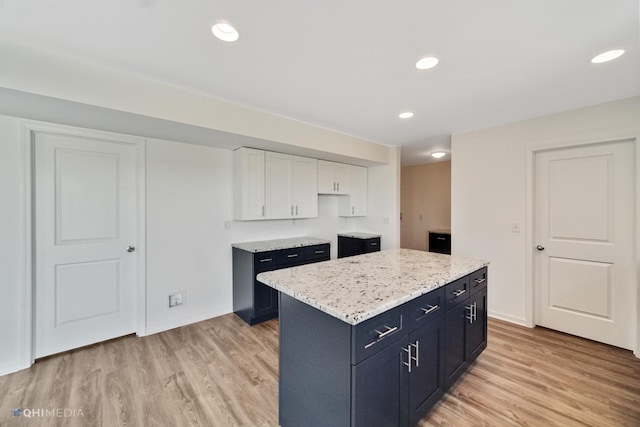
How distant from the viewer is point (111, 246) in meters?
2.76

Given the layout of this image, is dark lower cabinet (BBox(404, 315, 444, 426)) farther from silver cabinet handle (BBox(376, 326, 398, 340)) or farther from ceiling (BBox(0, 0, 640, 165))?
ceiling (BBox(0, 0, 640, 165))

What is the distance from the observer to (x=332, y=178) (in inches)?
165

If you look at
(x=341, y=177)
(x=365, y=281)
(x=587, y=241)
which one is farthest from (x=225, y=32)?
(x=587, y=241)

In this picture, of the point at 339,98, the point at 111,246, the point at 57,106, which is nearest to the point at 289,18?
the point at 339,98

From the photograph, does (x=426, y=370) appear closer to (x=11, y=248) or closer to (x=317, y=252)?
(x=317, y=252)

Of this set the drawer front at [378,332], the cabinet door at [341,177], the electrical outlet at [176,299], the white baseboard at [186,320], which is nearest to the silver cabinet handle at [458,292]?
the drawer front at [378,332]

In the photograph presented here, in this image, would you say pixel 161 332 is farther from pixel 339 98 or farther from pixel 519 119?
pixel 519 119

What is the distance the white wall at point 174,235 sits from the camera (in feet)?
7.33

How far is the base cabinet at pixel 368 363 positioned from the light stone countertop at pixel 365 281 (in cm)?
8

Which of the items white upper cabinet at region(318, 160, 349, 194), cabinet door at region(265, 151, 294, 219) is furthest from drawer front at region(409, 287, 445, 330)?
white upper cabinet at region(318, 160, 349, 194)

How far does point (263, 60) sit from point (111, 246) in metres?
2.46

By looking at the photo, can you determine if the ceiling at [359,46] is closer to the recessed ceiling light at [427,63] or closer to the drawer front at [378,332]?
the recessed ceiling light at [427,63]

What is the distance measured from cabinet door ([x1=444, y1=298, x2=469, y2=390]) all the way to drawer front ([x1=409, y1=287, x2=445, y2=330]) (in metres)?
0.15

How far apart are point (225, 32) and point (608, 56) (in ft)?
8.36
